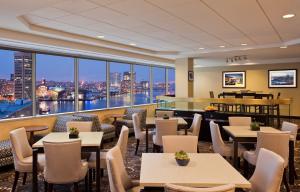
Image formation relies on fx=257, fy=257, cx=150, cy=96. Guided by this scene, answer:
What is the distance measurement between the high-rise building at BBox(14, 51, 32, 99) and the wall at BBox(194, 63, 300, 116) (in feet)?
30.7

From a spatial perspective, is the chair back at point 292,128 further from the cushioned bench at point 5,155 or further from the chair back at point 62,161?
the cushioned bench at point 5,155

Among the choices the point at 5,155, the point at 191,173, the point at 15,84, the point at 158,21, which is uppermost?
the point at 158,21

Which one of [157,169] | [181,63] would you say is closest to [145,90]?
[181,63]

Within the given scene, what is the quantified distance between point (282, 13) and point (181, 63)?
530 cm

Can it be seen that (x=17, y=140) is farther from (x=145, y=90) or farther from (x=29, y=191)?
(x=145, y=90)

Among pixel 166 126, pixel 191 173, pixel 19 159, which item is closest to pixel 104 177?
pixel 19 159

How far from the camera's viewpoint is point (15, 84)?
6.00 m

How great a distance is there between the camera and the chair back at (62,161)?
119 inches

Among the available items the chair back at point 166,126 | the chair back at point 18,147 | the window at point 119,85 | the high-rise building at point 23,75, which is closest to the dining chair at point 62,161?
the chair back at point 18,147

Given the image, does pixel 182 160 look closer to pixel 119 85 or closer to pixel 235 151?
pixel 235 151

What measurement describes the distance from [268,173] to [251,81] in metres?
10.6

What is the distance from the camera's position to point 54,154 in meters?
3.03

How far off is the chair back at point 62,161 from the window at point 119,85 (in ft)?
18.5

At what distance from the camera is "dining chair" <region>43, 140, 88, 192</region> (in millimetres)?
3029
